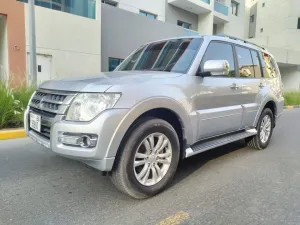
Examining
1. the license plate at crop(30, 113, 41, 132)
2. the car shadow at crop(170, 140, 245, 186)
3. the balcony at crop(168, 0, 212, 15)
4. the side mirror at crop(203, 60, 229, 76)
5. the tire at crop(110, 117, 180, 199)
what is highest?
the balcony at crop(168, 0, 212, 15)

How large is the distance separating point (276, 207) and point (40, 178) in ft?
9.35

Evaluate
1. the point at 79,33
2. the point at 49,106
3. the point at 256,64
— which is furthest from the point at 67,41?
the point at 49,106

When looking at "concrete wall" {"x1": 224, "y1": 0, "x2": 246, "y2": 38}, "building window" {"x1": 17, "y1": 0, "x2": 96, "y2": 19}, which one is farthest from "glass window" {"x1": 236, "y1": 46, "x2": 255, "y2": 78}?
"concrete wall" {"x1": 224, "y1": 0, "x2": 246, "y2": 38}

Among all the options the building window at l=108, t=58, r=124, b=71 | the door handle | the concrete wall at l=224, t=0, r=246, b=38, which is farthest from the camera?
the concrete wall at l=224, t=0, r=246, b=38

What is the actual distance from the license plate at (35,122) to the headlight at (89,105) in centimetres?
57

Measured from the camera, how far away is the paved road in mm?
2730

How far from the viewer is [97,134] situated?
2633 millimetres

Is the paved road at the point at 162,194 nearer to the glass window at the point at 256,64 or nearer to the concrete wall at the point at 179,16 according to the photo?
the glass window at the point at 256,64

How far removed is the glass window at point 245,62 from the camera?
15.2 feet

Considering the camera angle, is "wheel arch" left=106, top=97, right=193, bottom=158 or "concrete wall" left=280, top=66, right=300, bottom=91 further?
"concrete wall" left=280, top=66, right=300, bottom=91

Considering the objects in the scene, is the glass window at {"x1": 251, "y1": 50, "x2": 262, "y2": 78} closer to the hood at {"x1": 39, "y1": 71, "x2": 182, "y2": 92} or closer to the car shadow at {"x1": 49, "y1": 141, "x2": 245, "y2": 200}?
the car shadow at {"x1": 49, "y1": 141, "x2": 245, "y2": 200}

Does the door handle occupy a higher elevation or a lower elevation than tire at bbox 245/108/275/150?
higher

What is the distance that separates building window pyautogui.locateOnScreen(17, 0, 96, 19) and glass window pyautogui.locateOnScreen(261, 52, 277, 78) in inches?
359

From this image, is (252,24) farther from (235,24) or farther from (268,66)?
(268,66)
